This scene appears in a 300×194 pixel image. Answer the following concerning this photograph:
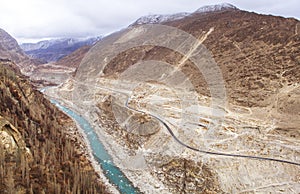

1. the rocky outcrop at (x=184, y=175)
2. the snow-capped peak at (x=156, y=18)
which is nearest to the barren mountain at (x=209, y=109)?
the rocky outcrop at (x=184, y=175)

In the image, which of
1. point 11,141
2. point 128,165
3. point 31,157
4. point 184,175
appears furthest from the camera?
point 128,165

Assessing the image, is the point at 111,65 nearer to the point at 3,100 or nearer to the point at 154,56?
the point at 154,56

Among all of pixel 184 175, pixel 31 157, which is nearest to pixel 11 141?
pixel 31 157

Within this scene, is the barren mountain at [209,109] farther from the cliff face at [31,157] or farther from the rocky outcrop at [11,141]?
the rocky outcrop at [11,141]

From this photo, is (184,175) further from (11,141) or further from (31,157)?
(11,141)

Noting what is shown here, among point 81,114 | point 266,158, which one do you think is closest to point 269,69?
point 266,158

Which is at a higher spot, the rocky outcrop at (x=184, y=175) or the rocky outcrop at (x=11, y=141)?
the rocky outcrop at (x=11, y=141)

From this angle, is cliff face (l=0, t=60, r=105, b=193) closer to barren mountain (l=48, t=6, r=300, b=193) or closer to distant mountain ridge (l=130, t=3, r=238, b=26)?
barren mountain (l=48, t=6, r=300, b=193)

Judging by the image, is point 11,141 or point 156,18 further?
point 156,18

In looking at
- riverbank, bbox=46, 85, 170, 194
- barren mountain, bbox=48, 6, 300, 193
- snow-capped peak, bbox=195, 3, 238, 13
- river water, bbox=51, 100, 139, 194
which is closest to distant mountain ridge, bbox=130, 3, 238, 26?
snow-capped peak, bbox=195, 3, 238, 13
